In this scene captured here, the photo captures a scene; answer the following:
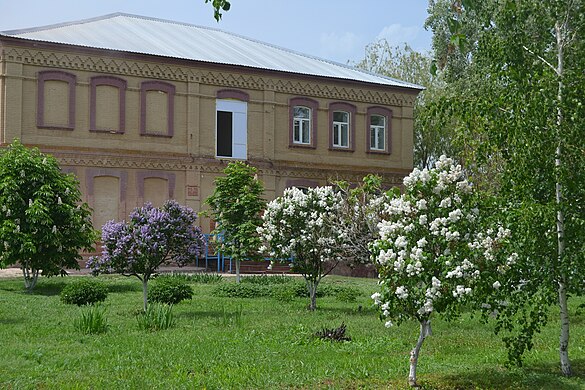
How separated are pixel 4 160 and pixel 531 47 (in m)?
15.2

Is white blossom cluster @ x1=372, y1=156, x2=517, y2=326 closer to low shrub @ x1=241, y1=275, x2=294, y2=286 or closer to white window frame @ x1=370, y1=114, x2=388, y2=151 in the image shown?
low shrub @ x1=241, y1=275, x2=294, y2=286

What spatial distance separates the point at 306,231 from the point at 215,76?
1595 centimetres

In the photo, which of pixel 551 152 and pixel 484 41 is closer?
pixel 551 152

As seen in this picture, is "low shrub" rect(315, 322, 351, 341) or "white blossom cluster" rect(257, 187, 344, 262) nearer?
"low shrub" rect(315, 322, 351, 341)

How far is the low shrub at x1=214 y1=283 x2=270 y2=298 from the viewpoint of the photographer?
20.0 meters

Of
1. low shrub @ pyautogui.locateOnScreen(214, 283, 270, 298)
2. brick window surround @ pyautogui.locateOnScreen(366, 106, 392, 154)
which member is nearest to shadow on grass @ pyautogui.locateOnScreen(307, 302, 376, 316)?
low shrub @ pyautogui.locateOnScreen(214, 283, 270, 298)

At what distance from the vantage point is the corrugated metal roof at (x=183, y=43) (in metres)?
29.7

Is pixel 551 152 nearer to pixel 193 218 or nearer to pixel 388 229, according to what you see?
pixel 388 229

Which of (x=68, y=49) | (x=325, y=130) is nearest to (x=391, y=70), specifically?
(x=325, y=130)

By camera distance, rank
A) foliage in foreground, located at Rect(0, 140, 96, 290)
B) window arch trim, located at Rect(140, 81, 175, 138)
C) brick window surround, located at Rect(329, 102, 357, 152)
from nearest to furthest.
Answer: foliage in foreground, located at Rect(0, 140, 96, 290) → window arch trim, located at Rect(140, 81, 175, 138) → brick window surround, located at Rect(329, 102, 357, 152)

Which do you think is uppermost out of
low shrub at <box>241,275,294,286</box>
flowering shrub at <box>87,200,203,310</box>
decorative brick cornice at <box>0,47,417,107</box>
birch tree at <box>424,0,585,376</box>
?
decorative brick cornice at <box>0,47,417,107</box>

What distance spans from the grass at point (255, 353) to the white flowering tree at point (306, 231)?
1222mm

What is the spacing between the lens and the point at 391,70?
45750 millimetres

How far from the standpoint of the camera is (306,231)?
16969 mm
